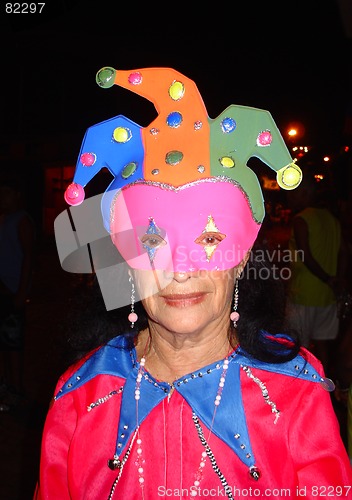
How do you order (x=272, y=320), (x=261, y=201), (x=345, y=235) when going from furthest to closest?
(x=345, y=235)
(x=272, y=320)
(x=261, y=201)

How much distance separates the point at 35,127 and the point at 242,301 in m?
16.5

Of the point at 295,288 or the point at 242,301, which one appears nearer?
the point at 242,301

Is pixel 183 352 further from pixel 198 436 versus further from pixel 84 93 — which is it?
pixel 84 93

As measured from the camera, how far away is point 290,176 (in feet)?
5.90

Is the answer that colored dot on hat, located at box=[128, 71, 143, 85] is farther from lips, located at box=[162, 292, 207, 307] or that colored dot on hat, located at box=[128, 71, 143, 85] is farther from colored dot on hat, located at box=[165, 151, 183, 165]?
lips, located at box=[162, 292, 207, 307]

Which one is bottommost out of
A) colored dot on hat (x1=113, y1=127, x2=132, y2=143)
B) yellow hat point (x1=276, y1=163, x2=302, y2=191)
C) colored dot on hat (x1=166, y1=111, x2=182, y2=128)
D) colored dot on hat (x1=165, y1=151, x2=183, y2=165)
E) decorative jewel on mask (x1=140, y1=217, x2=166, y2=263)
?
decorative jewel on mask (x1=140, y1=217, x2=166, y2=263)

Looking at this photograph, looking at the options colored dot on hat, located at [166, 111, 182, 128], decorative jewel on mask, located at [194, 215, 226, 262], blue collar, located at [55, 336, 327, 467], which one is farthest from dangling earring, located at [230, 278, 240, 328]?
colored dot on hat, located at [166, 111, 182, 128]

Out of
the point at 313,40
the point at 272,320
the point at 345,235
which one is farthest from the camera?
the point at 313,40

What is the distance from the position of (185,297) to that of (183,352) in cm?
25

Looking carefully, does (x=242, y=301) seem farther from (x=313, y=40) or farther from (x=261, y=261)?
(x=313, y=40)

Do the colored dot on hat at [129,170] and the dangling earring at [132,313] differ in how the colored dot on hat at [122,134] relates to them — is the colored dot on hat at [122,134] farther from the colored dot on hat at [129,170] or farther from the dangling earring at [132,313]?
the dangling earring at [132,313]

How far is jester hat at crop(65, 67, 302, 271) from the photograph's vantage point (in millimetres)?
1741

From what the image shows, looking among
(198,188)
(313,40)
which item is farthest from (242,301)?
(313,40)

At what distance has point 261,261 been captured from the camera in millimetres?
2049
